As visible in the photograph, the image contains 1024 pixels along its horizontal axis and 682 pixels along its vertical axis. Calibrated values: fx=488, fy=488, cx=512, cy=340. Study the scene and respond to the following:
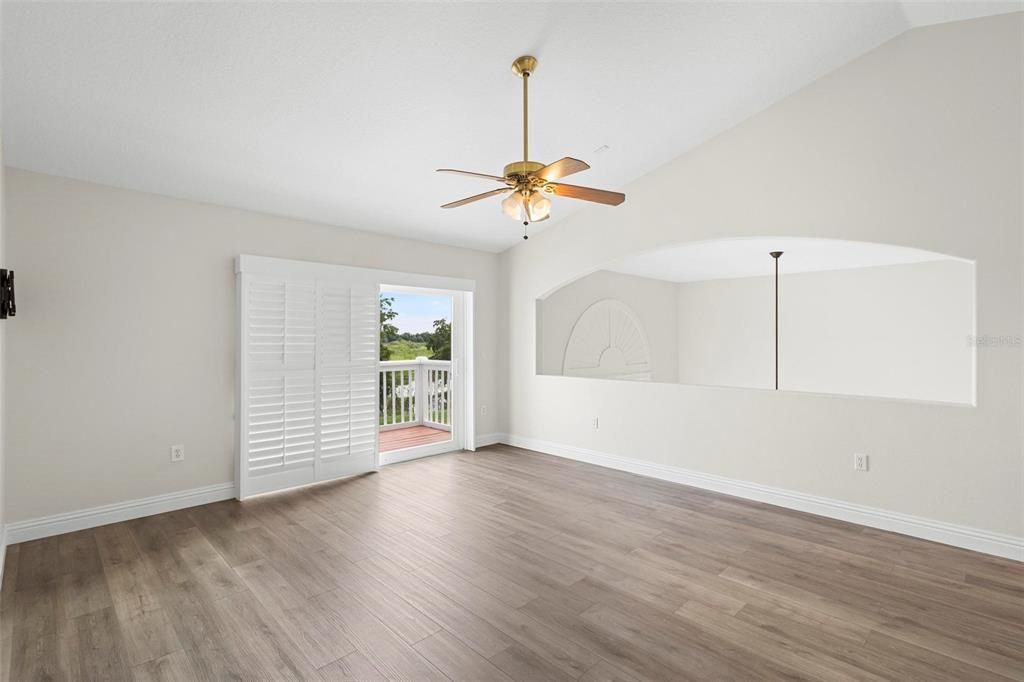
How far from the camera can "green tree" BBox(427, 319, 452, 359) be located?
318 inches

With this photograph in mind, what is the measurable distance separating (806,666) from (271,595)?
2.52 m

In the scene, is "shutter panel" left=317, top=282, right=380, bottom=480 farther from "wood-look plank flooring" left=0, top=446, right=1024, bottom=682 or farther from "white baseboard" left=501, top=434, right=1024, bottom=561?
"white baseboard" left=501, top=434, right=1024, bottom=561

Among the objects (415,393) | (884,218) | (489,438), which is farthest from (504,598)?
(415,393)

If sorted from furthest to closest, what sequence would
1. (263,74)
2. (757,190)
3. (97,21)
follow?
(757,190) < (263,74) < (97,21)

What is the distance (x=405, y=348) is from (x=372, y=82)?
17.9 ft

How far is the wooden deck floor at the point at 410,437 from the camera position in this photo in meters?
6.05

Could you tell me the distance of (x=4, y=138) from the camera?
9.70 feet

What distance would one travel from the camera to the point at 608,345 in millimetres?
7066

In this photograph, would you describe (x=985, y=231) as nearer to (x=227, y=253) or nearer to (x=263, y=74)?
(x=263, y=74)

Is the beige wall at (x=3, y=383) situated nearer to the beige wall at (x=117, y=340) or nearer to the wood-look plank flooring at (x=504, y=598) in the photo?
the beige wall at (x=117, y=340)

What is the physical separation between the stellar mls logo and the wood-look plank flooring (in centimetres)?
131

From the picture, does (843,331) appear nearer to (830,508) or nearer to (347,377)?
(830,508)

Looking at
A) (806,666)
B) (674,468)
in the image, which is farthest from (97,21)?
(674,468)

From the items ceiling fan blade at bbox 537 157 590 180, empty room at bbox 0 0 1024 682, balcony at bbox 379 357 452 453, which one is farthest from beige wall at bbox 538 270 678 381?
ceiling fan blade at bbox 537 157 590 180
